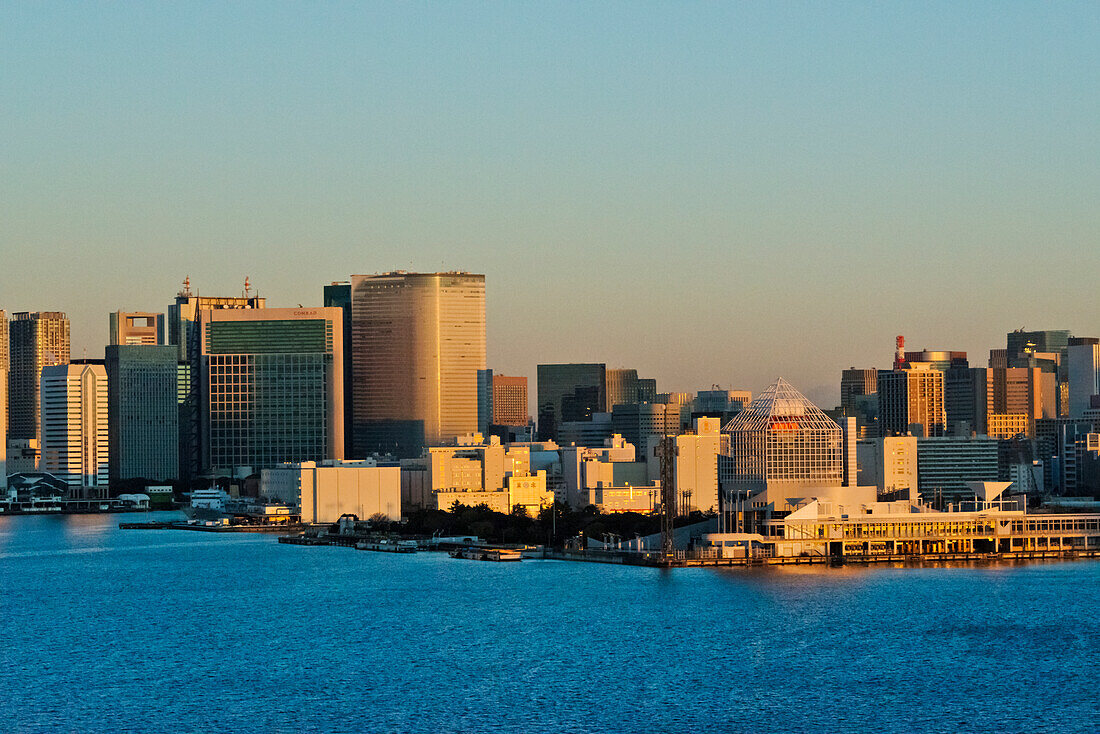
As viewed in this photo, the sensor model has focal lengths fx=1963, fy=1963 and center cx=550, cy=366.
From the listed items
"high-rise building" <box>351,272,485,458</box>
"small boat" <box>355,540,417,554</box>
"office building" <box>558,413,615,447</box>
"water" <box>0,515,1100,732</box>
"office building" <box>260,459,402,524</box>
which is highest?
"high-rise building" <box>351,272,485,458</box>

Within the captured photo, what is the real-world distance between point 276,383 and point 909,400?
5335cm

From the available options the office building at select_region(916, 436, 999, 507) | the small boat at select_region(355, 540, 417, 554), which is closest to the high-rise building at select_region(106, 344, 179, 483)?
the office building at select_region(916, 436, 999, 507)

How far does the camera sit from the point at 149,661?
173 feet

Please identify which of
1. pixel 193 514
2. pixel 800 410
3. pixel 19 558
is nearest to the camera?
pixel 19 558

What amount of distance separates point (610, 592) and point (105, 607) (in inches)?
673

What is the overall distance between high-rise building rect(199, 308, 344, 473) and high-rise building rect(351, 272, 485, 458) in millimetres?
6342

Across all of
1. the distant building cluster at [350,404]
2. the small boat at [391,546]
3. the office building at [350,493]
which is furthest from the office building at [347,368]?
the small boat at [391,546]

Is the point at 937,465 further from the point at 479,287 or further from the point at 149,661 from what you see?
the point at 149,661

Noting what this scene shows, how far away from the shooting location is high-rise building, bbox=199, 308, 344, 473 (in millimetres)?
157625

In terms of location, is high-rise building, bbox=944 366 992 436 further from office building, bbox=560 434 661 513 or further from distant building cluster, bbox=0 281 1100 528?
office building, bbox=560 434 661 513

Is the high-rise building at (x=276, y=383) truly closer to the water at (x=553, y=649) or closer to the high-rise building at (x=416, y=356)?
the high-rise building at (x=416, y=356)

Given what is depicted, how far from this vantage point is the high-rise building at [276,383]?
6206 inches

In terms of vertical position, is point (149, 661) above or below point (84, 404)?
below

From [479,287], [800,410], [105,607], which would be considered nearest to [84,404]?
[479,287]
